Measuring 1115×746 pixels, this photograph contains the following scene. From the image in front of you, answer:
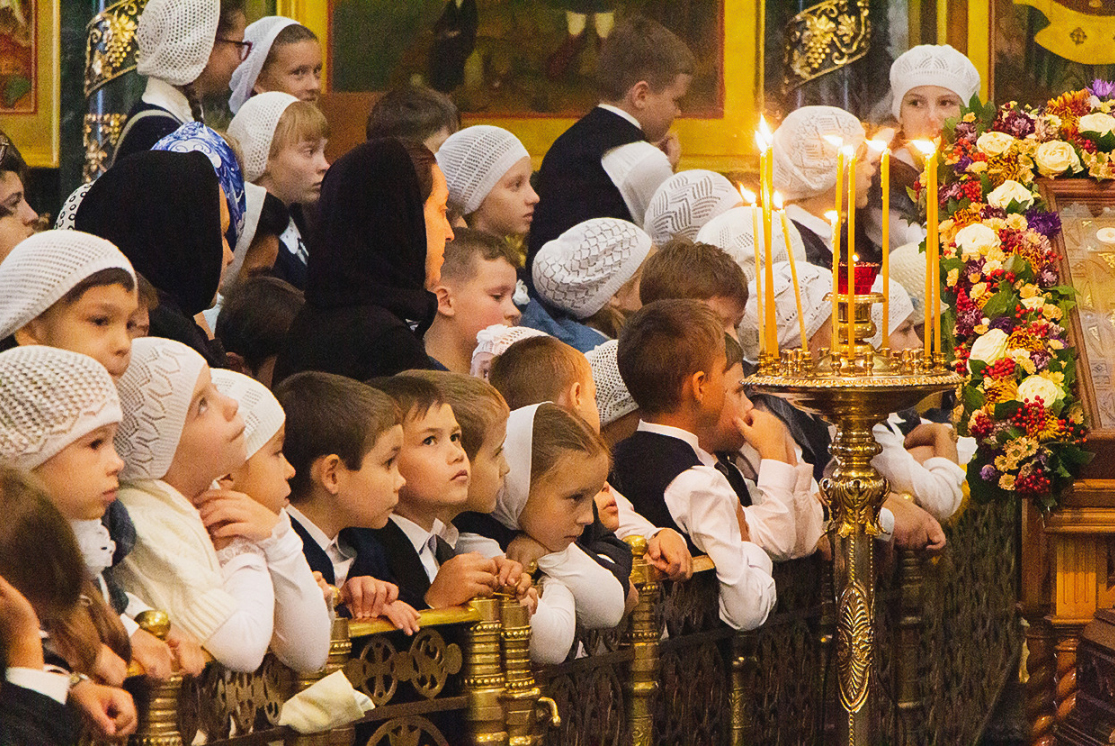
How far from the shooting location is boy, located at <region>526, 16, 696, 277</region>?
23.0 ft

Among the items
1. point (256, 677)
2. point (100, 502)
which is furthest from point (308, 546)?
point (100, 502)

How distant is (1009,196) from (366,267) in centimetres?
191

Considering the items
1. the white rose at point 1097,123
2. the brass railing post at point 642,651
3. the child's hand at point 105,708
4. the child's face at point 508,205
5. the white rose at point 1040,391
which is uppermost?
the white rose at point 1097,123

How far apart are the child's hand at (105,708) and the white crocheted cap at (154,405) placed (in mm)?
538

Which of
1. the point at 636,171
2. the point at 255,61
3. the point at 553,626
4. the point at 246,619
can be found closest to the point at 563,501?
the point at 553,626

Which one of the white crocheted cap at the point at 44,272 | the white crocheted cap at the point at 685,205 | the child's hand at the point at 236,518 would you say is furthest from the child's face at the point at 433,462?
the white crocheted cap at the point at 685,205

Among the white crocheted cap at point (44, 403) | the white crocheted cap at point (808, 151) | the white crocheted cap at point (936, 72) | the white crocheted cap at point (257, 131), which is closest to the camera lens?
the white crocheted cap at point (44, 403)

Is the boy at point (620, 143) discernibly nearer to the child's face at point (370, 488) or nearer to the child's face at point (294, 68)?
the child's face at point (294, 68)

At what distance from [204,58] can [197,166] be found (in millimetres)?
2176

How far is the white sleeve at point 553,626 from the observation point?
12.2 ft

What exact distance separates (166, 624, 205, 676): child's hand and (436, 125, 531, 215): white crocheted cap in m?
3.37

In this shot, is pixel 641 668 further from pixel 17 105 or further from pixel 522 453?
pixel 17 105

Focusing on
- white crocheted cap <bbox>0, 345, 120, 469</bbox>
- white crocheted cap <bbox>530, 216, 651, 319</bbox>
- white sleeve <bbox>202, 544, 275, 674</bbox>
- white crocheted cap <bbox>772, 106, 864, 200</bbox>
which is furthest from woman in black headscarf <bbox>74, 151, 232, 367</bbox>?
white crocheted cap <bbox>772, 106, 864, 200</bbox>

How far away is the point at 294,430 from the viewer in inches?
139
